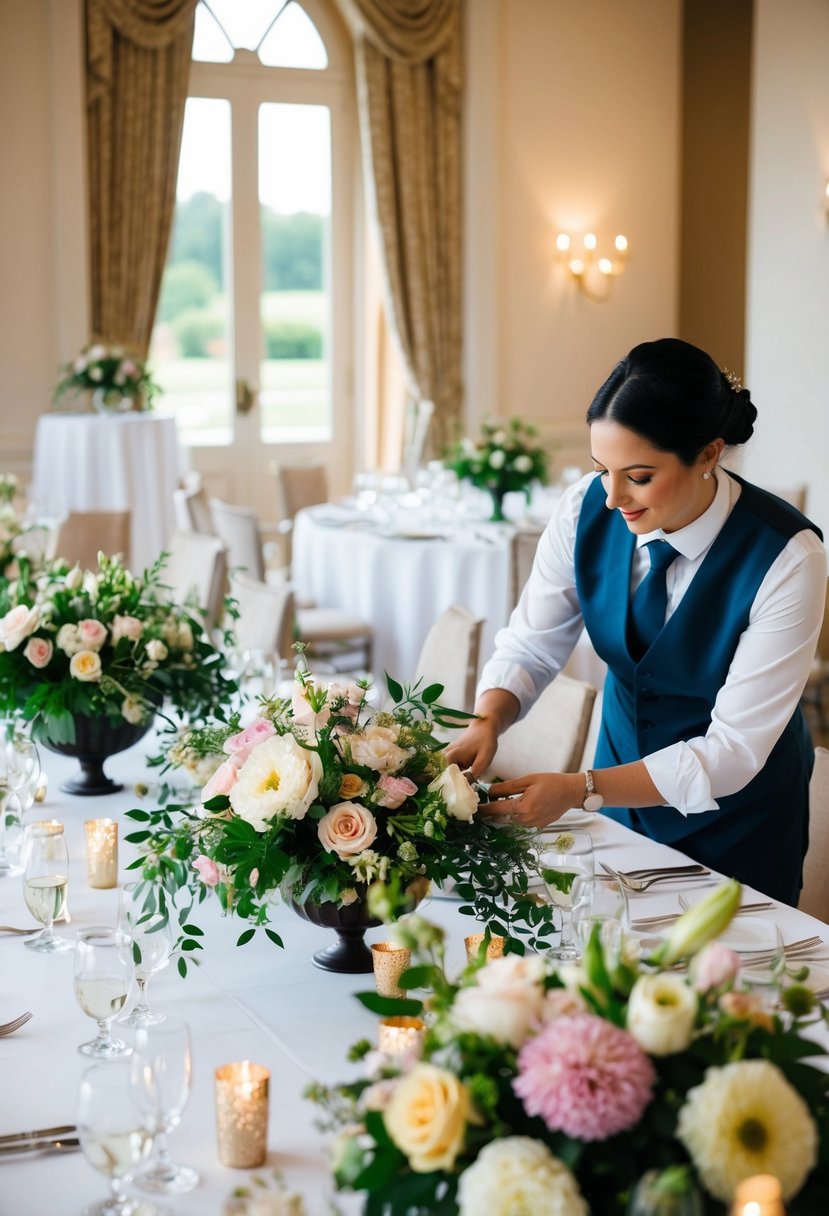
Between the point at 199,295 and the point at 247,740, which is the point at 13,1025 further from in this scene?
the point at 199,295

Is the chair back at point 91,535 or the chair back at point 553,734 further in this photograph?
the chair back at point 91,535

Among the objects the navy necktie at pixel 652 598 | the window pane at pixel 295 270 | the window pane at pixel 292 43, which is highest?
the window pane at pixel 292 43

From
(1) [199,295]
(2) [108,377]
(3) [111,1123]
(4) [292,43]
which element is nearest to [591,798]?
(3) [111,1123]

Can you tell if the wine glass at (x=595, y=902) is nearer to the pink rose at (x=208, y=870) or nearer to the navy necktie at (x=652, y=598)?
the pink rose at (x=208, y=870)

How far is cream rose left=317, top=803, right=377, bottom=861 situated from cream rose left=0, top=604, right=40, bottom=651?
105 centimetres

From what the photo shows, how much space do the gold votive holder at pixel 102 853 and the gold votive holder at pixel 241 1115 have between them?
33.5 inches

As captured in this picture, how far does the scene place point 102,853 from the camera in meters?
2.18

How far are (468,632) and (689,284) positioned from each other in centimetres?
732

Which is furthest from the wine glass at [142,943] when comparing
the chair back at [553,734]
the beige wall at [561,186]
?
the beige wall at [561,186]

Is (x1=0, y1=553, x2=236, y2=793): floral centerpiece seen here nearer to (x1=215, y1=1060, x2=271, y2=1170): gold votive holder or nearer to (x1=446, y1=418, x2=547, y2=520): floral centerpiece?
(x1=215, y1=1060, x2=271, y2=1170): gold votive holder

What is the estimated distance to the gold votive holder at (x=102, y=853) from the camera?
7.14 ft

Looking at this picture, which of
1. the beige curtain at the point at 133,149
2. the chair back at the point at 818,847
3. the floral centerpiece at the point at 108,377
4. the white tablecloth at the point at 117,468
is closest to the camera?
the chair back at the point at 818,847

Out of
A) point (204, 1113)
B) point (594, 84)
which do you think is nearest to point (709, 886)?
point (204, 1113)

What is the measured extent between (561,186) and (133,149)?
2.89m
